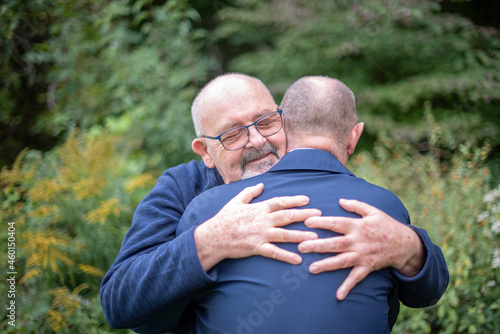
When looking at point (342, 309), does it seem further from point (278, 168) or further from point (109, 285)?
point (109, 285)

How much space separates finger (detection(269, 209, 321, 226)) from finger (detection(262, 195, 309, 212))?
0.08 feet

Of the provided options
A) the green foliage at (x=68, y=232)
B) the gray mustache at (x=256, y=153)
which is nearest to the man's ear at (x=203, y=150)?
the gray mustache at (x=256, y=153)

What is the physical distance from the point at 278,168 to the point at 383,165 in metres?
3.43

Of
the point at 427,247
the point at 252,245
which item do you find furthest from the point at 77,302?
the point at 427,247

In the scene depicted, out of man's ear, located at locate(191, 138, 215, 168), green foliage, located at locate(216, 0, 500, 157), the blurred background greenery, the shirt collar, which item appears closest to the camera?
the shirt collar

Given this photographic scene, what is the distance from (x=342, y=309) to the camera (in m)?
1.29

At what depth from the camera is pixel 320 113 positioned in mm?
1588

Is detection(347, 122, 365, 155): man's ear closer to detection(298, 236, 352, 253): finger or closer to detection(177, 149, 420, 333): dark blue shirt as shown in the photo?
detection(177, 149, 420, 333): dark blue shirt

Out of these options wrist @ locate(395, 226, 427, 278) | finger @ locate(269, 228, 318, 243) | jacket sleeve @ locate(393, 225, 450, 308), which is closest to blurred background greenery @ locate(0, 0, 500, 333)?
jacket sleeve @ locate(393, 225, 450, 308)

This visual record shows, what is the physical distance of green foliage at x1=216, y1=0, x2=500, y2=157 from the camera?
17.9ft

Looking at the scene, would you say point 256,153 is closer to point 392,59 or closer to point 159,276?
point 159,276

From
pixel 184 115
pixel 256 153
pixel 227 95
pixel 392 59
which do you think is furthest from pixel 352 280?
pixel 392 59

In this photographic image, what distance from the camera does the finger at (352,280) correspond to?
129 cm

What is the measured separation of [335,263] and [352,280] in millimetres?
78
